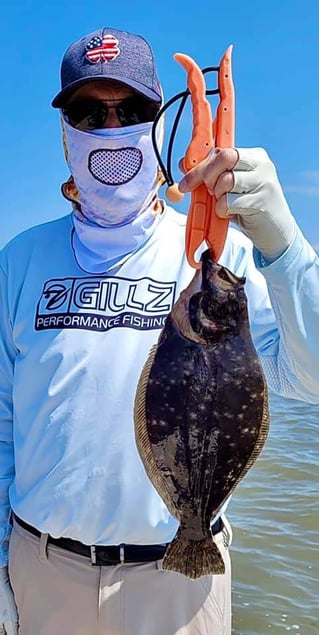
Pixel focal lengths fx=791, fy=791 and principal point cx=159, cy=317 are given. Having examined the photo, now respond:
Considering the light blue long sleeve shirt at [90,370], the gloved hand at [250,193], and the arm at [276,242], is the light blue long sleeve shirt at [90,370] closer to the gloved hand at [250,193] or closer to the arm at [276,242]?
the arm at [276,242]

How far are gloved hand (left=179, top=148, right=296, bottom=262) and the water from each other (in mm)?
3978

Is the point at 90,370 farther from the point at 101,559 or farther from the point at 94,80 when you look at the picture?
the point at 94,80

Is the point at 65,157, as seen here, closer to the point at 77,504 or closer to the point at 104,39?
the point at 104,39

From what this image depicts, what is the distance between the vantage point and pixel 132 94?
9.42 feet

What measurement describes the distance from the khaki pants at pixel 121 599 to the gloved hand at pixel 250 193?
1.22 meters

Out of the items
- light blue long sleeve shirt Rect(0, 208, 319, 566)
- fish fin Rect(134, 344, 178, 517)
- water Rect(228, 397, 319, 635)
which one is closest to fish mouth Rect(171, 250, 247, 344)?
fish fin Rect(134, 344, 178, 517)

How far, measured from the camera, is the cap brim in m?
2.79

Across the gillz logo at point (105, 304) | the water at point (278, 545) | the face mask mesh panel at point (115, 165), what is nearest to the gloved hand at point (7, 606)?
the gillz logo at point (105, 304)

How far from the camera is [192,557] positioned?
2.29m

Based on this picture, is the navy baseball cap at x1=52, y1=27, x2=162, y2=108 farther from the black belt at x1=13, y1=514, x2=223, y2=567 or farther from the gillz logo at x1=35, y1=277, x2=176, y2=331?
the black belt at x1=13, y1=514, x2=223, y2=567

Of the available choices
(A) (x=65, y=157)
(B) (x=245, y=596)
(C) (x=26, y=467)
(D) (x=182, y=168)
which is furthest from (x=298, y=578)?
(D) (x=182, y=168)

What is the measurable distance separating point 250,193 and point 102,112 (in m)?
0.94

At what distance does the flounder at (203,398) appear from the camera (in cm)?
213

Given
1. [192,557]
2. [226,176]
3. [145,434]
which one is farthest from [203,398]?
[226,176]
